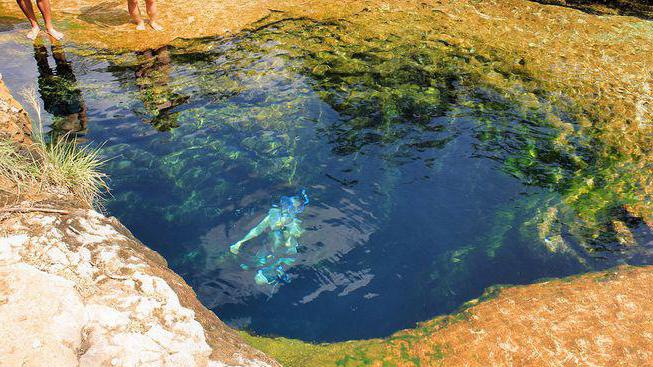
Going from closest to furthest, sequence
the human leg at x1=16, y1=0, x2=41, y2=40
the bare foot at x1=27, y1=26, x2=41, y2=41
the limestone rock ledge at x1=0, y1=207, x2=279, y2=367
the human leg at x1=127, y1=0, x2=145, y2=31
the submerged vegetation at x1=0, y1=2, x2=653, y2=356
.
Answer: the limestone rock ledge at x1=0, y1=207, x2=279, y2=367, the submerged vegetation at x1=0, y1=2, x2=653, y2=356, the human leg at x1=16, y1=0, x2=41, y2=40, the bare foot at x1=27, y1=26, x2=41, y2=41, the human leg at x1=127, y1=0, x2=145, y2=31

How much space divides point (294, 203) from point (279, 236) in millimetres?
474

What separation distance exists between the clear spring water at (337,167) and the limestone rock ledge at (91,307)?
1165mm

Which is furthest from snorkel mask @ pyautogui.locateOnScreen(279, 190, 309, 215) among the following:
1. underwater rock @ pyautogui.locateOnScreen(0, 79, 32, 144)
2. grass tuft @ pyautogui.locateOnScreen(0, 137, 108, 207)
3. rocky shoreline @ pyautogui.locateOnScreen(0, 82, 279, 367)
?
underwater rock @ pyautogui.locateOnScreen(0, 79, 32, 144)

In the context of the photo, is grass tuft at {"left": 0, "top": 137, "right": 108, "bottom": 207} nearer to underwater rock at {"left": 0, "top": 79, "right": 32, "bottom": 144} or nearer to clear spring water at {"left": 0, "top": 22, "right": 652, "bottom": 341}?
underwater rock at {"left": 0, "top": 79, "right": 32, "bottom": 144}

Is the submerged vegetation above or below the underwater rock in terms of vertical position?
below

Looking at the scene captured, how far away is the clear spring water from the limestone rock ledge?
1165 millimetres

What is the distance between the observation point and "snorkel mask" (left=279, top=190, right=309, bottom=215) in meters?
4.89

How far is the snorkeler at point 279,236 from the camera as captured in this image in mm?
4320

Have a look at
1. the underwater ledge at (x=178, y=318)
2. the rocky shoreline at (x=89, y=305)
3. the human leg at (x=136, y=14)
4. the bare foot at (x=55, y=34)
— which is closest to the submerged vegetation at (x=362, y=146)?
the underwater ledge at (x=178, y=318)

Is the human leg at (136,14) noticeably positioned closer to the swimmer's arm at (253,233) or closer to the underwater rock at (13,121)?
the underwater rock at (13,121)

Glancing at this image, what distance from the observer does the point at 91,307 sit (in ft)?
8.58

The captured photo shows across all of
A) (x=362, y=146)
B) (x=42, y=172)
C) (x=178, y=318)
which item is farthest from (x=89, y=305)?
(x=362, y=146)

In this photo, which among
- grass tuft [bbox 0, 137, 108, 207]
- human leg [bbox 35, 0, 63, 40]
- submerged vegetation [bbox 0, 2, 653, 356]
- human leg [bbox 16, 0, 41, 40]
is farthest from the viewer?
human leg [bbox 35, 0, 63, 40]

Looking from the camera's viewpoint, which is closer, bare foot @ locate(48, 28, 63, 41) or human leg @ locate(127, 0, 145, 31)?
bare foot @ locate(48, 28, 63, 41)
